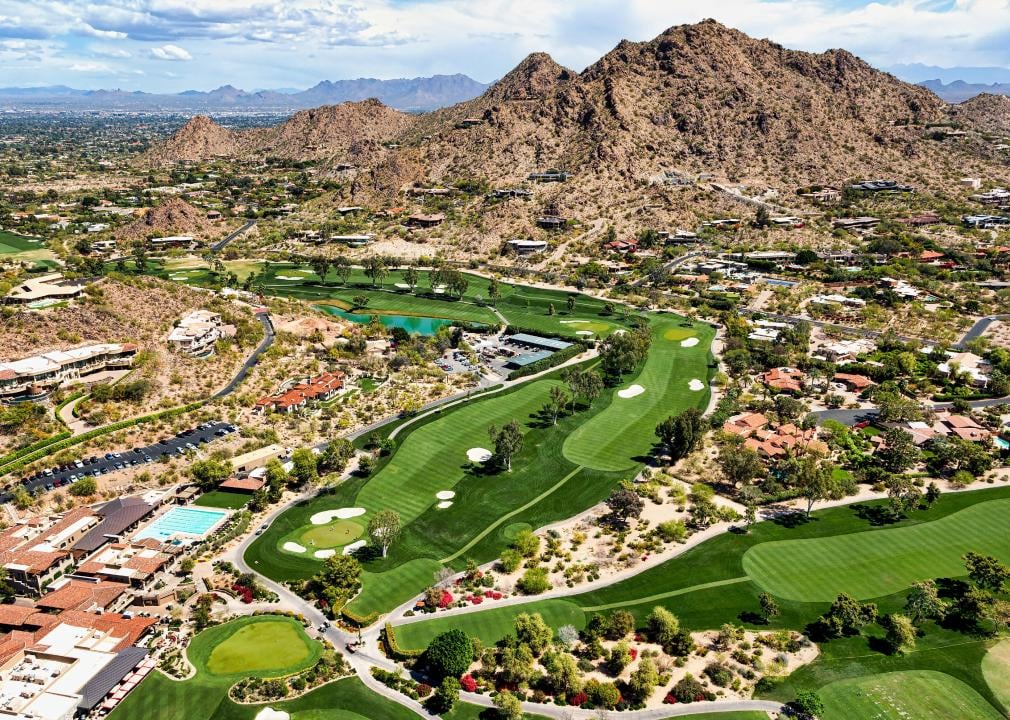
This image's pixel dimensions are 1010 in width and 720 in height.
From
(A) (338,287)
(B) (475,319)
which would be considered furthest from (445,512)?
(A) (338,287)

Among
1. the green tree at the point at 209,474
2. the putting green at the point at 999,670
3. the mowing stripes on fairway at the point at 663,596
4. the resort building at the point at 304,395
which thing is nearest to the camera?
the putting green at the point at 999,670

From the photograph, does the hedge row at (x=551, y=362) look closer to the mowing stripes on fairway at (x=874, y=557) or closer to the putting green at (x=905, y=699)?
the mowing stripes on fairway at (x=874, y=557)

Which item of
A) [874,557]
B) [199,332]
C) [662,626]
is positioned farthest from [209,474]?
[874,557]

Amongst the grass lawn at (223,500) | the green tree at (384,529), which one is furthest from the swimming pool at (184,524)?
the green tree at (384,529)

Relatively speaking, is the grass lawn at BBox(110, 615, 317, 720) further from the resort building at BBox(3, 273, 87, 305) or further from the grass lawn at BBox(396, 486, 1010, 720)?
the resort building at BBox(3, 273, 87, 305)

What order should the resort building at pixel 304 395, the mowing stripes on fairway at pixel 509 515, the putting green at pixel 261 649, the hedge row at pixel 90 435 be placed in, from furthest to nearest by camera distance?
the resort building at pixel 304 395 < the hedge row at pixel 90 435 < the mowing stripes on fairway at pixel 509 515 < the putting green at pixel 261 649

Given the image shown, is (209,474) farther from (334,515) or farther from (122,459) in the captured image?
(334,515)

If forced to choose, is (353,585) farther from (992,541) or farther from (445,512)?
(992,541)
